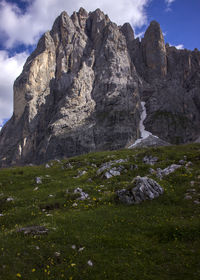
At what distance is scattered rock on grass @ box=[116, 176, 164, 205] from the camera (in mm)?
17484

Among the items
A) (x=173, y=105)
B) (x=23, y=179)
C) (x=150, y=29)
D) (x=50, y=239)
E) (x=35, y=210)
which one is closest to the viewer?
(x=50, y=239)

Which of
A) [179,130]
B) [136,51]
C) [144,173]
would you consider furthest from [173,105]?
[144,173]

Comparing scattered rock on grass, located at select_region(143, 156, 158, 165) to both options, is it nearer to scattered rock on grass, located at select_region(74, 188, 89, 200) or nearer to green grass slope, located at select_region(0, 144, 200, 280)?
green grass slope, located at select_region(0, 144, 200, 280)

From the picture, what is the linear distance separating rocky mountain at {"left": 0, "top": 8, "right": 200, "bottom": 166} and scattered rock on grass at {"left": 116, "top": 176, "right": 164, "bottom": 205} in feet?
322

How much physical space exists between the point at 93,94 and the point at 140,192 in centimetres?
12598

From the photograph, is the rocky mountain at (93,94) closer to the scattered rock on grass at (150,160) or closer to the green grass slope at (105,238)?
the scattered rock on grass at (150,160)

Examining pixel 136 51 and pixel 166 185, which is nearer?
pixel 166 185

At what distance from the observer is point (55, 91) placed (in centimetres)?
14150

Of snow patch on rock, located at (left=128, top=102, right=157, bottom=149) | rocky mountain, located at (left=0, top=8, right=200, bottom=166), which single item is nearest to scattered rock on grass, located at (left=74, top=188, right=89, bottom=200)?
rocky mountain, located at (left=0, top=8, right=200, bottom=166)

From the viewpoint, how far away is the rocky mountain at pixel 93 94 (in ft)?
402

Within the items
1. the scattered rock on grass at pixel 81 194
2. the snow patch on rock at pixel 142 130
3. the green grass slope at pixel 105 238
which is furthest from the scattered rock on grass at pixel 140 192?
the snow patch on rock at pixel 142 130

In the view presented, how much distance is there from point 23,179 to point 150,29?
589ft

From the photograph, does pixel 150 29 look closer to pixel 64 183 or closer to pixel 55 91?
pixel 55 91

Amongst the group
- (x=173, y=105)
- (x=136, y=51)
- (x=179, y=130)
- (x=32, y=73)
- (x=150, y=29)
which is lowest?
(x=179, y=130)
